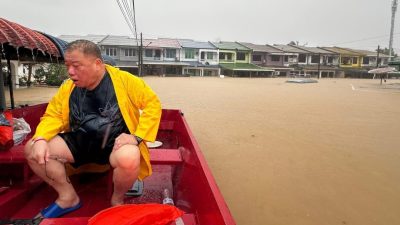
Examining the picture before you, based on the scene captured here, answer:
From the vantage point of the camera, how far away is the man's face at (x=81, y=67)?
2.09m

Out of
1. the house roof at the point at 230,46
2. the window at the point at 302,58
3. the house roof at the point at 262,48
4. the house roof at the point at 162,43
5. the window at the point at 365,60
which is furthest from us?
the window at the point at 365,60

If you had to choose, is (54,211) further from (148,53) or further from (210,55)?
(210,55)

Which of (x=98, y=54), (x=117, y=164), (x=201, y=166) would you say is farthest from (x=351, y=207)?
(x=98, y=54)

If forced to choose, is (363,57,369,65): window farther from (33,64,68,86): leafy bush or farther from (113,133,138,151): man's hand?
(113,133,138,151): man's hand

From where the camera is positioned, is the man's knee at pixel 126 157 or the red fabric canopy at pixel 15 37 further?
the red fabric canopy at pixel 15 37

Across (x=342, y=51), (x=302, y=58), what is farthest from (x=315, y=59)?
(x=342, y=51)

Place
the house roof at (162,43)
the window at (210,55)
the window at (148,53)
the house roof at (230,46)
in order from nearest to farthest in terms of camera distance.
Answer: the window at (148,53) → the house roof at (162,43) → the window at (210,55) → the house roof at (230,46)

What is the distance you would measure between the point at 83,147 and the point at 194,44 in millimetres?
48173

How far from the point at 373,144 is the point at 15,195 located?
27.0ft

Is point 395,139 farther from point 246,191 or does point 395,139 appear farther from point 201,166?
point 201,166

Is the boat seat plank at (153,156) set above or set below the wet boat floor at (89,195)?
above

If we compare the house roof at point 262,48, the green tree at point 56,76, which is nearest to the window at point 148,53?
the house roof at point 262,48

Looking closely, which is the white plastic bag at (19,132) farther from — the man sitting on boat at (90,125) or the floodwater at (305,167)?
the floodwater at (305,167)

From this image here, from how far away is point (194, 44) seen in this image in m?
49.3
